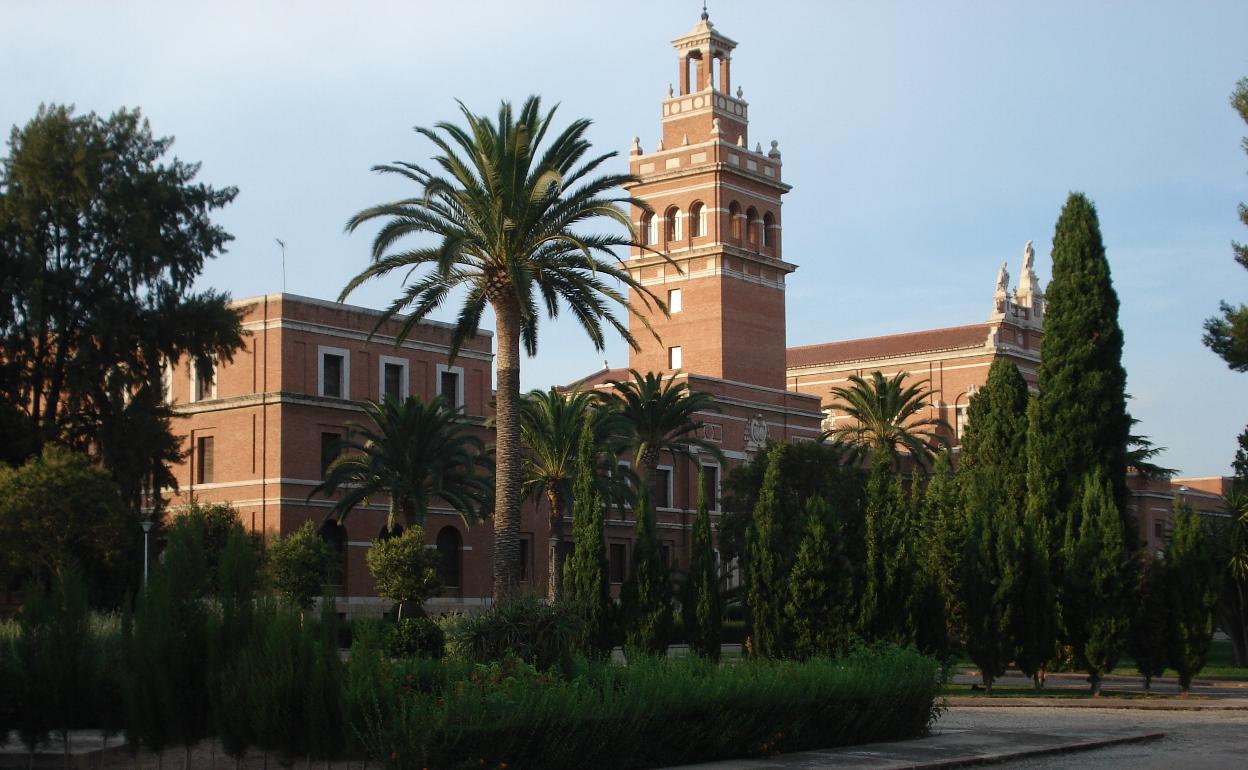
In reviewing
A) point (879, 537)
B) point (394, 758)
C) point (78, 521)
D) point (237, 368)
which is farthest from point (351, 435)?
point (394, 758)

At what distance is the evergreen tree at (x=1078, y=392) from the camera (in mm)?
32781

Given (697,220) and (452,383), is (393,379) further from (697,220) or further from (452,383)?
(697,220)

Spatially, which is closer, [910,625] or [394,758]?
[394,758]

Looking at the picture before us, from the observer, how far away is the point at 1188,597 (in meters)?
29.0

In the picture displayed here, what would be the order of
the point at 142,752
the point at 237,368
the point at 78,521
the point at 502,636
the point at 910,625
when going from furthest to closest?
the point at 237,368 < the point at 78,521 < the point at 910,625 < the point at 502,636 < the point at 142,752

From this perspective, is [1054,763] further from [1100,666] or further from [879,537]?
[1100,666]

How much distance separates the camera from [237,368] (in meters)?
53.3

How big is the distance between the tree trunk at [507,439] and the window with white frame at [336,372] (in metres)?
24.9

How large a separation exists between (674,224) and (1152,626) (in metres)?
46.2

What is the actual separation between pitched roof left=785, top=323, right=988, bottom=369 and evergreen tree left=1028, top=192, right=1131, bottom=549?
185ft

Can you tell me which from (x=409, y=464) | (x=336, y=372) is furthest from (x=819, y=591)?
(x=336, y=372)

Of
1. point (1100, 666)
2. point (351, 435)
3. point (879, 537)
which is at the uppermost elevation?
point (351, 435)

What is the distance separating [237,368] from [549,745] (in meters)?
41.4

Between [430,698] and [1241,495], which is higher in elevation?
[1241,495]
